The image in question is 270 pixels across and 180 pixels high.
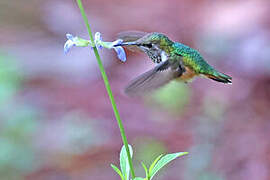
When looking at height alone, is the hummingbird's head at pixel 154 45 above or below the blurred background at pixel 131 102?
below

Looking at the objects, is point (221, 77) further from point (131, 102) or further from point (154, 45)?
point (131, 102)

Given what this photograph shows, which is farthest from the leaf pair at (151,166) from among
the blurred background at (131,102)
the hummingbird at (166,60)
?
the blurred background at (131,102)

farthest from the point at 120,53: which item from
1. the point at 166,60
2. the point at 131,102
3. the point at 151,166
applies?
the point at 131,102

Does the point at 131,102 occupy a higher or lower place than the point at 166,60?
higher

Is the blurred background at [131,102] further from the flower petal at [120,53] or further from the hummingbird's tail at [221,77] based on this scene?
the flower petal at [120,53]

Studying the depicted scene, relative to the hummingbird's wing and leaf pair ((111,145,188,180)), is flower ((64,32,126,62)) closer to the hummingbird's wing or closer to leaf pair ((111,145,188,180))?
the hummingbird's wing

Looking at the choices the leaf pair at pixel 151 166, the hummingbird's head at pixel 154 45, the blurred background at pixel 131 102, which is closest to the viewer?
the leaf pair at pixel 151 166

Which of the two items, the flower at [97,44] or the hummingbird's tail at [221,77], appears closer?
the flower at [97,44]

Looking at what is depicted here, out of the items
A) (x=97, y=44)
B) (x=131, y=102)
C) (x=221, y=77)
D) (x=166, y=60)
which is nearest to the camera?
(x=97, y=44)
